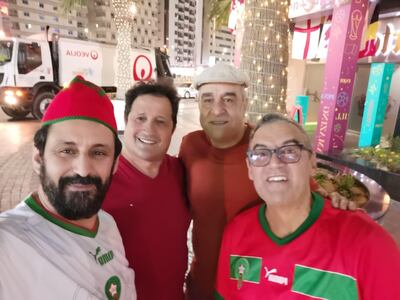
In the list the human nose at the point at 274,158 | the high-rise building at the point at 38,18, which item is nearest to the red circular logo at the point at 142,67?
the human nose at the point at 274,158

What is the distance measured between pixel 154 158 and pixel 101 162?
1.65ft

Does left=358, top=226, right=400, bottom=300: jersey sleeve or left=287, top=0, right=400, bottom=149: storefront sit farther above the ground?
left=287, top=0, right=400, bottom=149: storefront

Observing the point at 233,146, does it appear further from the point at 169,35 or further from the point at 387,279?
the point at 169,35

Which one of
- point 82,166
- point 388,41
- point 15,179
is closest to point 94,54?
point 15,179

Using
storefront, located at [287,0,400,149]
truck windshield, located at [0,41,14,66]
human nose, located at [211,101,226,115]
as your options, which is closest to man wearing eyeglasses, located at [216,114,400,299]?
human nose, located at [211,101,226,115]

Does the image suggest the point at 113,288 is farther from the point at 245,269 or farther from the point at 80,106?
the point at 80,106

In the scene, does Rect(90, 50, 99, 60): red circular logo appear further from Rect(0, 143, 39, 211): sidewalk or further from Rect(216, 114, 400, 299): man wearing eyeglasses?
Rect(216, 114, 400, 299): man wearing eyeglasses

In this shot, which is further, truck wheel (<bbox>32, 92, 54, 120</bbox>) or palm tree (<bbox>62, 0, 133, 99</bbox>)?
truck wheel (<bbox>32, 92, 54, 120</bbox>)

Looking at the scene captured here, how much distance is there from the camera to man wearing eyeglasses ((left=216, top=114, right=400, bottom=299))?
112 cm

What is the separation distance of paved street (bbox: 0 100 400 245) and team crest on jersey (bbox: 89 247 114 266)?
2.70 metres

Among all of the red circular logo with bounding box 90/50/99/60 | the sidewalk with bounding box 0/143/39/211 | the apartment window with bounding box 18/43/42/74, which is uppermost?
the red circular logo with bounding box 90/50/99/60

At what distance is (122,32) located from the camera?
940cm

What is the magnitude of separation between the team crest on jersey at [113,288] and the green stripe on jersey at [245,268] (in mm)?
516

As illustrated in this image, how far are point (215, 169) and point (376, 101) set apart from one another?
686 cm
